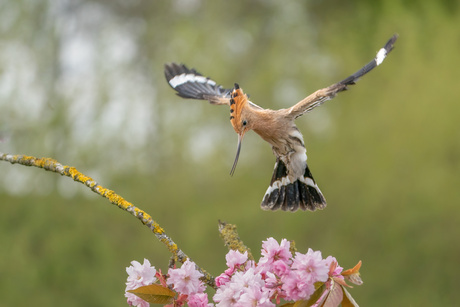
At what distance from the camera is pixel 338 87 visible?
1.01 m

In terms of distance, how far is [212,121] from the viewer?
5223 millimetres

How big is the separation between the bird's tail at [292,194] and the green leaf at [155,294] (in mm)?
482

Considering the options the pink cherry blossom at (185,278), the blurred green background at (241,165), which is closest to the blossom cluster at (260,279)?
the pink cherry blossom at (185,278)

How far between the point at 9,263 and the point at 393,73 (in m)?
3.95

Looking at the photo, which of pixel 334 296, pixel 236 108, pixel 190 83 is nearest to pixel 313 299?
pixel 334 296

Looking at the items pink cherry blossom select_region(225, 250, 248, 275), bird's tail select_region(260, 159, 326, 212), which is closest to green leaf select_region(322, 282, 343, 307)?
pink cherry blossom select_region(225, 250, 248, 275)

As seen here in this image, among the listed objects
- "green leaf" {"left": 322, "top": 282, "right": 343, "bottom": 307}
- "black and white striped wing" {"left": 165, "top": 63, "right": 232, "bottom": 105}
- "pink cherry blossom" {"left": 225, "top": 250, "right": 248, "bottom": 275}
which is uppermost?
"black and white striped wing" {"left": 165, "top": 63, "right": 232, "bottom": 105}

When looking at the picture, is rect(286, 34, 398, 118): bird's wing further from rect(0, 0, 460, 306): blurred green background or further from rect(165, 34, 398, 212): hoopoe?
rect(0, 0, 460, 306): blurred green background

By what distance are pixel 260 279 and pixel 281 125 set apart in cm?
44

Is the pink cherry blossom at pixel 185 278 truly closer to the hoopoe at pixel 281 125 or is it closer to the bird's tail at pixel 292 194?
the hoopoe at pixel 281 125

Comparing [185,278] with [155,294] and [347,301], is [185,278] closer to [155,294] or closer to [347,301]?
[155,294]

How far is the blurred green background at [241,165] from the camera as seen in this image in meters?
5.15

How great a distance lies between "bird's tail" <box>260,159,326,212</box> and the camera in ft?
3.91

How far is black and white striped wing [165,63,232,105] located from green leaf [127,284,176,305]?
28.2 inches
